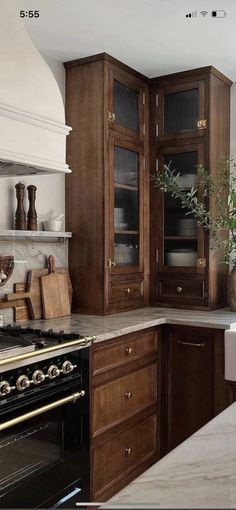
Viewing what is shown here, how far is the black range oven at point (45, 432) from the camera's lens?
1952 millimetres

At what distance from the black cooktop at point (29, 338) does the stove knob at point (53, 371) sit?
100 mm

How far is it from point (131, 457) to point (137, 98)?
7.60ft

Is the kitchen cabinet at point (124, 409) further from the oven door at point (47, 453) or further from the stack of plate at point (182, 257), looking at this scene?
the stack of plate at point (182, 257)

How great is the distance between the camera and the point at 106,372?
8.37 ft

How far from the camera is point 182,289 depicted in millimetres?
3439

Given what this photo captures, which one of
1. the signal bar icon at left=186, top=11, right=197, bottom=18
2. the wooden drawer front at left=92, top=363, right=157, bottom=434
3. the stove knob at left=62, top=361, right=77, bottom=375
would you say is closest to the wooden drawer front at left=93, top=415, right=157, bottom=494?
the wooden drawer front at left=92, top=363, right=157, bottom=434

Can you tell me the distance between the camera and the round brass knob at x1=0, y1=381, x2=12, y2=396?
1878 millimetres

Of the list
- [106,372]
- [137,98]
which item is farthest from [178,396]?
[137,98]

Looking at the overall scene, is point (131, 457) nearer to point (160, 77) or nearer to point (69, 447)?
point (69, 447)

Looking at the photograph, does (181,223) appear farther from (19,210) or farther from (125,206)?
(19,210)

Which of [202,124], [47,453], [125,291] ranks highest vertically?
[202,124]

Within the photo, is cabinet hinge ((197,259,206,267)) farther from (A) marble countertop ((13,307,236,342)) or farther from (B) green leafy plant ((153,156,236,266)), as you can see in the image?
(A) marble countertop ((13,307,236,342))

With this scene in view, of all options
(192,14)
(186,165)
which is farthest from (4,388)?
(186,165)

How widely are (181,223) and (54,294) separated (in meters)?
1.05
